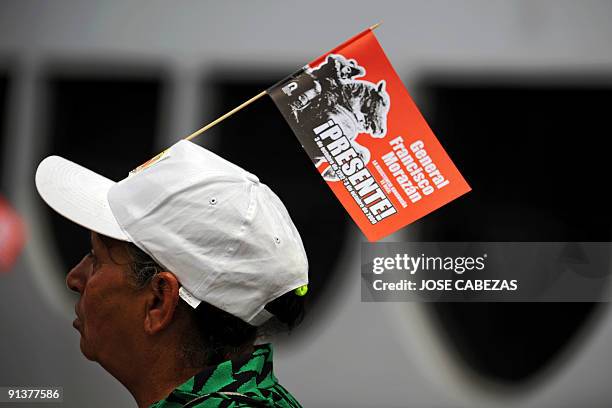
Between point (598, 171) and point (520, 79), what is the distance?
0.39 metres

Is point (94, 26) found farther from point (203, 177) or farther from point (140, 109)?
point (203, 177)

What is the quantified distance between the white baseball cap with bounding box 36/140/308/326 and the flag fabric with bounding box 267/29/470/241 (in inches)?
30.3

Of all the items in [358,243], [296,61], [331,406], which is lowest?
[331,406]

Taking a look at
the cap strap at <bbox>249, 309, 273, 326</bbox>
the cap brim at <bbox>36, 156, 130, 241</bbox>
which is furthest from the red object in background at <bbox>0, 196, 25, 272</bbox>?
the cap strap at <bbox>249, 309, 273, 326</bbox>

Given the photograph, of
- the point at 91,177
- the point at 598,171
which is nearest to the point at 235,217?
the point at 91,177

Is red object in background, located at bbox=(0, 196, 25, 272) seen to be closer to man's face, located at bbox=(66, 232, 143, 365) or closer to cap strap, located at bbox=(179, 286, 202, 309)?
man's face, located at bbox=(66, 232, 143, 365)

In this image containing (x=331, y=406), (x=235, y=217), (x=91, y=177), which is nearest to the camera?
(x=235, y=217)

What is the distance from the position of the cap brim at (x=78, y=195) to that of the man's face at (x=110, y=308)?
5 centimetres

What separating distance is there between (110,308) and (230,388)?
10.0 inches

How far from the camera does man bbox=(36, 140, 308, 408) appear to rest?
1252 millimetres

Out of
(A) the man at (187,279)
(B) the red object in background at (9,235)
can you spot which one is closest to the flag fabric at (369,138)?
(A) the man at (187,279)

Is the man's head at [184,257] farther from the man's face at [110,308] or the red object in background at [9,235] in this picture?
the red object in background at [9,235]

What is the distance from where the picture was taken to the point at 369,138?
84.4 inches

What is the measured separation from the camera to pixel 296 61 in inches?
103
